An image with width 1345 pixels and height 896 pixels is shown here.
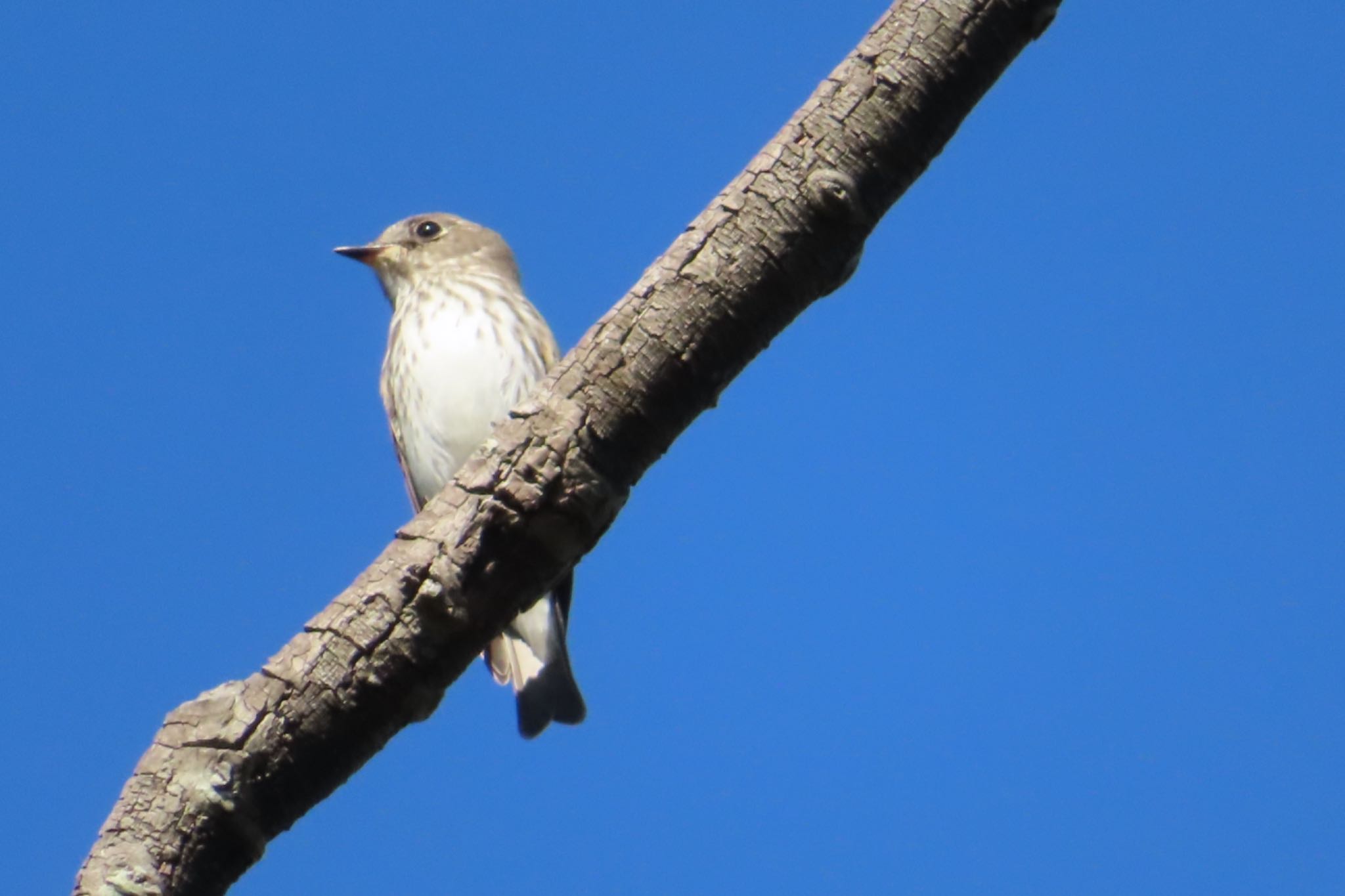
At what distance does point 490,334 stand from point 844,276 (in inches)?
147

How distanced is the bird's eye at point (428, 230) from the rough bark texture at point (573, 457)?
465 centimetres

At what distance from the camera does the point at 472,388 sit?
248 inches

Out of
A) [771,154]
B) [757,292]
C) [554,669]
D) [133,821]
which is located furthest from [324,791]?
[554,669]

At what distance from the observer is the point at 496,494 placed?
2.80m

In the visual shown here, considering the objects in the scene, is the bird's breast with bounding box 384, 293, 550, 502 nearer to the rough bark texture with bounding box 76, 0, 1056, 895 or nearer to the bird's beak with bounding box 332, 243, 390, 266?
the bird's beak with bounding box 332, 243, 390, 266

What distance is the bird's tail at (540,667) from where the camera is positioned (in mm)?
5746

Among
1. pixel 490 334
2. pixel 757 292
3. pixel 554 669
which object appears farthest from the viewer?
pixel 490 334

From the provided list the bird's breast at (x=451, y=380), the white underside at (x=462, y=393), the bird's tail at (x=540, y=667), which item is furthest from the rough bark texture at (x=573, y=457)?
the bird's breast at (x=451, y=380)

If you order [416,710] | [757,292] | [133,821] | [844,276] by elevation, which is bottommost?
[133,821]

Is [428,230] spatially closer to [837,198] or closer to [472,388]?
[472,388]

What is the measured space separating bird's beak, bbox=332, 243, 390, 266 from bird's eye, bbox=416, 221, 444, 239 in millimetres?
174

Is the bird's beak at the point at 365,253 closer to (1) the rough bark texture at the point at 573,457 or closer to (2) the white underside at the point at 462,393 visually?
(2) the white underside at the point at 462,393

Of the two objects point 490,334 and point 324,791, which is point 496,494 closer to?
point 324,791

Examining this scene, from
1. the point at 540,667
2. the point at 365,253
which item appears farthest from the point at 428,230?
the point at 540,667
